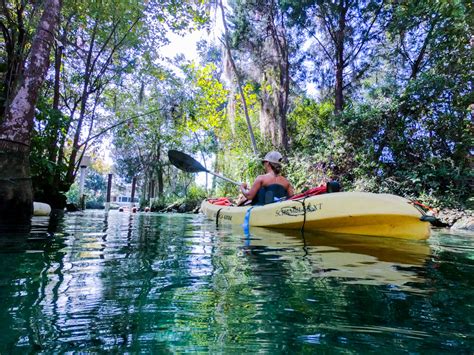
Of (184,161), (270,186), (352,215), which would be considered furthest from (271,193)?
(184,161)

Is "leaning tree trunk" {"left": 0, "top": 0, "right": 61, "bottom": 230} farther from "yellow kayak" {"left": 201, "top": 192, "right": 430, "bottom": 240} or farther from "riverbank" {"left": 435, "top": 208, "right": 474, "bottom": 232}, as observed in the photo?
"riverbank" {"left": 435, "top": 208, "right": 474, "bottom": 232}

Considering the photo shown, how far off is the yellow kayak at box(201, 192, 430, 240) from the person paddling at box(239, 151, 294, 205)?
73cm

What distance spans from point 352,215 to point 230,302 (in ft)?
10.7

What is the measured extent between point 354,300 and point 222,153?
63.5 ft

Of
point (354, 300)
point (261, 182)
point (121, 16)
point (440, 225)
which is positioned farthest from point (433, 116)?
point (354, 300)

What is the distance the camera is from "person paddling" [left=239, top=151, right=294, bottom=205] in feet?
20.0

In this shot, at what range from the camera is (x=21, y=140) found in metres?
4.85

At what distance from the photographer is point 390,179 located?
9.98m

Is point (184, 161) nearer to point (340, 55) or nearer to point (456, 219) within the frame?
point (456, 219)

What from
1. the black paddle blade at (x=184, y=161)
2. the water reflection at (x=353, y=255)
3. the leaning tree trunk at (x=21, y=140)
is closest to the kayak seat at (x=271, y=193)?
the water reflection at (x=353, y=255)

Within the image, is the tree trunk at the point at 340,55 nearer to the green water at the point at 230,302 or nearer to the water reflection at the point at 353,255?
the water reflection at the point at 353,255

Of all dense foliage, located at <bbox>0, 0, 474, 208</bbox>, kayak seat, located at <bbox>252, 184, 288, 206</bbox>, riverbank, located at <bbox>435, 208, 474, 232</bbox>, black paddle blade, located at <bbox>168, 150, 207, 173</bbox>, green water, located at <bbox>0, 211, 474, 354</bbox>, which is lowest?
green water, located at <bbox>0, 211, 474, 354</bbox>

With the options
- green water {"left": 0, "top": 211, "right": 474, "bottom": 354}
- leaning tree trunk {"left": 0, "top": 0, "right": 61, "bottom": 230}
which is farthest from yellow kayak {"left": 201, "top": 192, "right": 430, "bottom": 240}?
leaning tree trunk {"left": 0, "top": 0, "right": 61, "bottom": 230}

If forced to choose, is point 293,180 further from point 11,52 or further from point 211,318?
point 211,318
